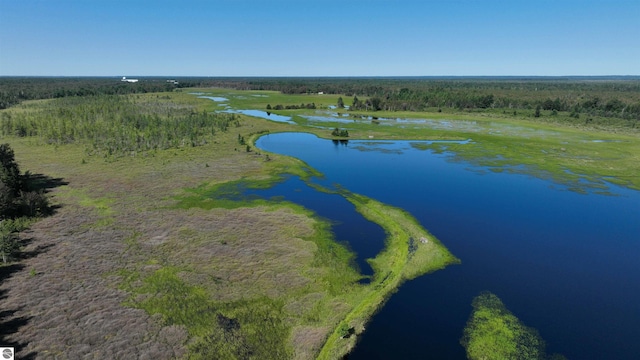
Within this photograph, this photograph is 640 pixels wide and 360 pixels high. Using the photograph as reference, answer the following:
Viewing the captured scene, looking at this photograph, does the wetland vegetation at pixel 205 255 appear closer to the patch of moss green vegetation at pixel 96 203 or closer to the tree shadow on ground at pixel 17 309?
the tree shadow on ground at pixel 17 309

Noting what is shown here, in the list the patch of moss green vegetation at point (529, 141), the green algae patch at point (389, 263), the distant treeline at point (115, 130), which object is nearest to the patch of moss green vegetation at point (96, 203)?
the distant treeline at point (115, 130)

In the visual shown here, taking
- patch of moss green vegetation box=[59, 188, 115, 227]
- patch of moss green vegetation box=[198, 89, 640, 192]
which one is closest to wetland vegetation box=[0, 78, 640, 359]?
patch of moss green vegetation box=[59, 188, 115, 227]

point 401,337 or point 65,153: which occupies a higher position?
point 65,153

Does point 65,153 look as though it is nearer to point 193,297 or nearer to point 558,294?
point 193,297

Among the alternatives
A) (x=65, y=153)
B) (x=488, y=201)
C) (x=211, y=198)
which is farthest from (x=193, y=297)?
(x=65, y=153)

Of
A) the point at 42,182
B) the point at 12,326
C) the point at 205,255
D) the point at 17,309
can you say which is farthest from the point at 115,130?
the point at 12,326

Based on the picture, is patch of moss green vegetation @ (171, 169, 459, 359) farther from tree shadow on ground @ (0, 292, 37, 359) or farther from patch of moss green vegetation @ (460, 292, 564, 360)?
tree shadow on ground @ (0, 292, 37, 359)
